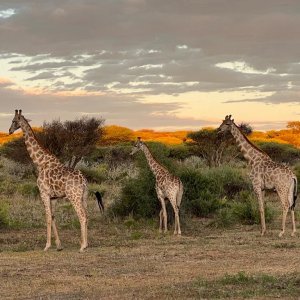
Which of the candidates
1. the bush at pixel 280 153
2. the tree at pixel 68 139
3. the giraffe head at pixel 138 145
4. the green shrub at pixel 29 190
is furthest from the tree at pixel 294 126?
the giraffe head at pixel 138 145

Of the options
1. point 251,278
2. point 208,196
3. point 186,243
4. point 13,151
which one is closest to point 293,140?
point 13,151

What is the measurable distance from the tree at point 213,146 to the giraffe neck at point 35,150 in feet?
81.1

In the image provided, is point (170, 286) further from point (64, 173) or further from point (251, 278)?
point (64, 173)

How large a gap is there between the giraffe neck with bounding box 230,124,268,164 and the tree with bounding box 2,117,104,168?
12972 millimetres

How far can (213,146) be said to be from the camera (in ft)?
135

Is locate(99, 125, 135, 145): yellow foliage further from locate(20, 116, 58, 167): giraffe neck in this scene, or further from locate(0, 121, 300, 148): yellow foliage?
locate(20, 116, 58, 167): giraffe neck

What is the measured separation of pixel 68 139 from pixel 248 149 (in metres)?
14.0

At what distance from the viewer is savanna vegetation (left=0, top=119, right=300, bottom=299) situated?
1008 cm

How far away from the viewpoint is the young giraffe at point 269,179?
16.9 meters

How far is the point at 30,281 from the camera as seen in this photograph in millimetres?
10750

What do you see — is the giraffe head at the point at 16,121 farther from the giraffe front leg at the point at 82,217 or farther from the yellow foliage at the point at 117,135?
the yellow foliage at the point at 117,135

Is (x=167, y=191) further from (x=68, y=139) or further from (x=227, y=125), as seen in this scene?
(x=68, y=139)

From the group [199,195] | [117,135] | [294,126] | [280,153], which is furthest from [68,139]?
[294,126]

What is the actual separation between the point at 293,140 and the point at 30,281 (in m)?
61.1
